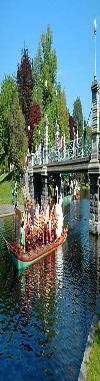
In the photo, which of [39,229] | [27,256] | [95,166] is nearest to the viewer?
[27,256]

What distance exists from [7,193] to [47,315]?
50528 millimetres

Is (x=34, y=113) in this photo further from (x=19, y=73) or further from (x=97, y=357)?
(x=97, y=357)

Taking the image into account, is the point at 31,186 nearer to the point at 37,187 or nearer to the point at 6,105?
the point at 37,187

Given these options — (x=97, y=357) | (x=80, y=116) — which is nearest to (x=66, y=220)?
(x=97, y=357)

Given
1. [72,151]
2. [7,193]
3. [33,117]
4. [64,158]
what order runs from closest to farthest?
[72,151] < [64,158] < [7,193] < [33,117]

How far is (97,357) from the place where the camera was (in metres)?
12.1

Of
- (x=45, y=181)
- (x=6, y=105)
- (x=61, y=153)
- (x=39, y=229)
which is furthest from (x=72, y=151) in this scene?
(x=6, y=105)

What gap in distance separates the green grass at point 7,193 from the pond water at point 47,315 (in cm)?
3333

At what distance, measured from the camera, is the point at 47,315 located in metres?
18.5

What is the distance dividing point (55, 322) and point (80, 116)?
139 meters

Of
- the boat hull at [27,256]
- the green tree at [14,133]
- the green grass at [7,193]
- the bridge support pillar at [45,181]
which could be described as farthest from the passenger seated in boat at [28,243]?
the green tree at [14,133]

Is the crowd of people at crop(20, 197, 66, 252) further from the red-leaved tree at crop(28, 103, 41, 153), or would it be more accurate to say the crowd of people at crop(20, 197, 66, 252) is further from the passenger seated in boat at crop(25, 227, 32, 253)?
the red-leaved tree at crop(28, 103, 41, 153)

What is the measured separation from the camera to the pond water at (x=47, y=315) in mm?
14219

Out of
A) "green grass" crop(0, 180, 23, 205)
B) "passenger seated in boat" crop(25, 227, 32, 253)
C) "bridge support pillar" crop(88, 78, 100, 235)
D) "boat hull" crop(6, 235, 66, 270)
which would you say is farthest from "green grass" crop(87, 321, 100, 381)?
"green grass" crop(0, 180, 23, 205)
